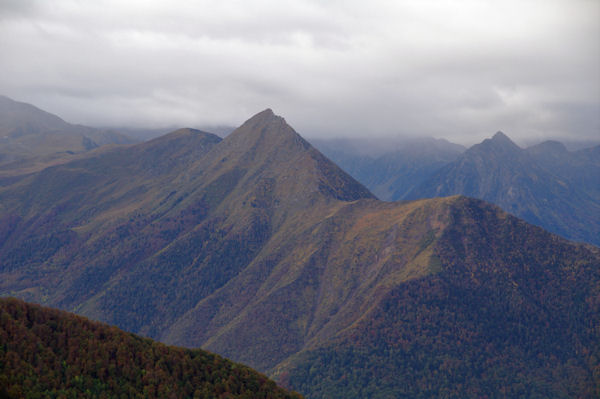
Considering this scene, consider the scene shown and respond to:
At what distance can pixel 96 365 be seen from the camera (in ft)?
374

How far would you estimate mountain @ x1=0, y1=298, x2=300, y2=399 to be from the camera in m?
101

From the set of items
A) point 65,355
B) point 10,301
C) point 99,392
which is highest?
point 10,301

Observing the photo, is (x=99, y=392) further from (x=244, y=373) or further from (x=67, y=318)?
(x=244, y=373)

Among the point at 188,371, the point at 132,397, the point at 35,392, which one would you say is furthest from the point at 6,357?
the point at 188,371

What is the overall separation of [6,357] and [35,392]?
10829 mm

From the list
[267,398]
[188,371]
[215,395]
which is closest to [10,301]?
[188,371]

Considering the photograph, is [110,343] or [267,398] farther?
[267,398]

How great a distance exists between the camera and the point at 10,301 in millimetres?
119438

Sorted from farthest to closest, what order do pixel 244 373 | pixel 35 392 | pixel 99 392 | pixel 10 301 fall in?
pixel 244 373
pixel 10 301
pixel 99 392
pixel 35 392

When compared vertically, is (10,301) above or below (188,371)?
above

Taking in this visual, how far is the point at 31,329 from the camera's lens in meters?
113

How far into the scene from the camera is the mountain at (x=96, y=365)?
101 m

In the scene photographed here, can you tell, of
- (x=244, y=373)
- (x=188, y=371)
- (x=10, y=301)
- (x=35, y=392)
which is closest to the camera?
(x=35, y=392)

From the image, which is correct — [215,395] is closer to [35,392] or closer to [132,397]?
[132,397]
